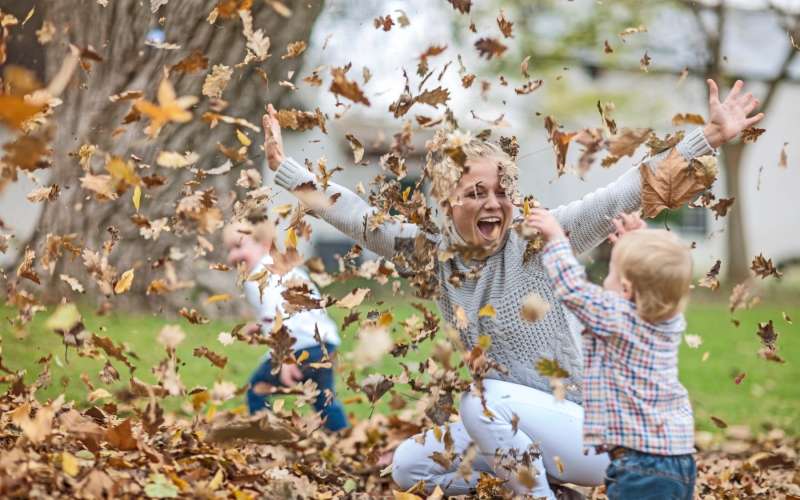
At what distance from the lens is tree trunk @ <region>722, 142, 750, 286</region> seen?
19250 millimetres

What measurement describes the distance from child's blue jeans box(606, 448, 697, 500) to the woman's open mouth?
34.3 inches

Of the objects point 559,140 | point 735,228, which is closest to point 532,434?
point 559,140

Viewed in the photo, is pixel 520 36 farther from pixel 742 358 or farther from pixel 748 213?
pixel 748 213

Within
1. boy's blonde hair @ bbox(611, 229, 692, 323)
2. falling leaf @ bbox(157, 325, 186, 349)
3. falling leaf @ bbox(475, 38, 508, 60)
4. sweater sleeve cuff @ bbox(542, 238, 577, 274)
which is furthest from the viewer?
falling leaf @ bbox(475, 38, 508, 60)

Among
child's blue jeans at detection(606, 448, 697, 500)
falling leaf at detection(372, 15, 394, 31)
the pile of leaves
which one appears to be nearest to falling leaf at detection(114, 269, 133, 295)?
the pile of leaves

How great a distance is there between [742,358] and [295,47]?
6420 mm

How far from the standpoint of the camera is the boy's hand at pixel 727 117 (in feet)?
10.1

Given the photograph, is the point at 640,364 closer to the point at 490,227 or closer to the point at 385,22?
the point at 490,227

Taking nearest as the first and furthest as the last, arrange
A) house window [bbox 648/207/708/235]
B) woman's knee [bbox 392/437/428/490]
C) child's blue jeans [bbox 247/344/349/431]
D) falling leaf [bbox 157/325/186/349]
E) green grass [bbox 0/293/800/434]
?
falling leaf [bbox 157/325/186/349] → woman's knee [bbox 392/437/428/490] → green grass [bbox 0/293/800/434] → child's blue jeans [bbox 247/344/349/431] → house window [bbox 648/207/708/235]

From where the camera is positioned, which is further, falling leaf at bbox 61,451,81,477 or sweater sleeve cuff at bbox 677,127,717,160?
sweater sleeve cuff at bbox 677,127,717,160

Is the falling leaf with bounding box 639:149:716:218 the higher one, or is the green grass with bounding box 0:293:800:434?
the falling leaf with bounding box 639:149:716:218

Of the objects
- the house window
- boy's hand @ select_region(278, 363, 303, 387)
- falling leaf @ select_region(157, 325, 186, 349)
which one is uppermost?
falling leaf @ select_region(157, 325, 186, 349)

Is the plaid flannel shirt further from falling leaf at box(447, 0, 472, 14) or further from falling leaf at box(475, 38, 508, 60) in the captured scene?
falling leaf at box(447, 0, 472, 14)

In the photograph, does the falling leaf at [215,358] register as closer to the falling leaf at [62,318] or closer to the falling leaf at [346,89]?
the falling leaf at [62,318]
